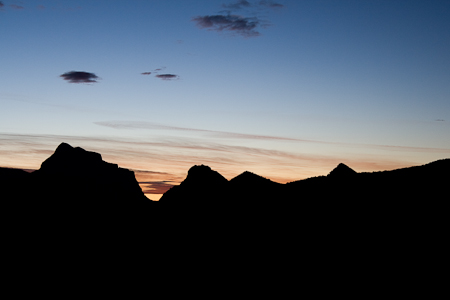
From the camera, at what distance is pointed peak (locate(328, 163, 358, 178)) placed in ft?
332

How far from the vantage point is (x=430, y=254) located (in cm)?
5941

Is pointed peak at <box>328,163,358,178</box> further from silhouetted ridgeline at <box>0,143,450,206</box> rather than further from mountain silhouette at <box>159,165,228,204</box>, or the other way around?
mountain silhouette at <box>159,165,228,204</box>

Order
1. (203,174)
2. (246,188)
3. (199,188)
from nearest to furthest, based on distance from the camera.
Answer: (246,188), (199,188), (203,174)

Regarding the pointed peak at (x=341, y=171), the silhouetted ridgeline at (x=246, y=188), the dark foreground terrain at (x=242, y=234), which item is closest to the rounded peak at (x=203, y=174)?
the silhouetted ridgeline at (x=246, y=188)

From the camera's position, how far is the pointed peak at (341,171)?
101262 millimetres

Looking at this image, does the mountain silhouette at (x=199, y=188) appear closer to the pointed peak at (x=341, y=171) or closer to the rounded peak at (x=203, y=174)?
the rounded peak at (x=203, y=174)

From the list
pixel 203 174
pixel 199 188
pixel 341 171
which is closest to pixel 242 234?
pixel 341 171

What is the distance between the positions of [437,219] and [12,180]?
154 m

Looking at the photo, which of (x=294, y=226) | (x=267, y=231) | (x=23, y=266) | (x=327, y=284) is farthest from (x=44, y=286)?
(x=327, y=284)

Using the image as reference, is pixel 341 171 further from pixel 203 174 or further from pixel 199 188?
pixel 203 174

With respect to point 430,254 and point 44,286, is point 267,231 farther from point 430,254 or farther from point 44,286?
point 44,286

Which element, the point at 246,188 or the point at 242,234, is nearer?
the point at 242,234

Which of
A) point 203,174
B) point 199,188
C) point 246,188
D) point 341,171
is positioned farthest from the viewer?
point 203,174

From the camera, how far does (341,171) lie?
106 m
